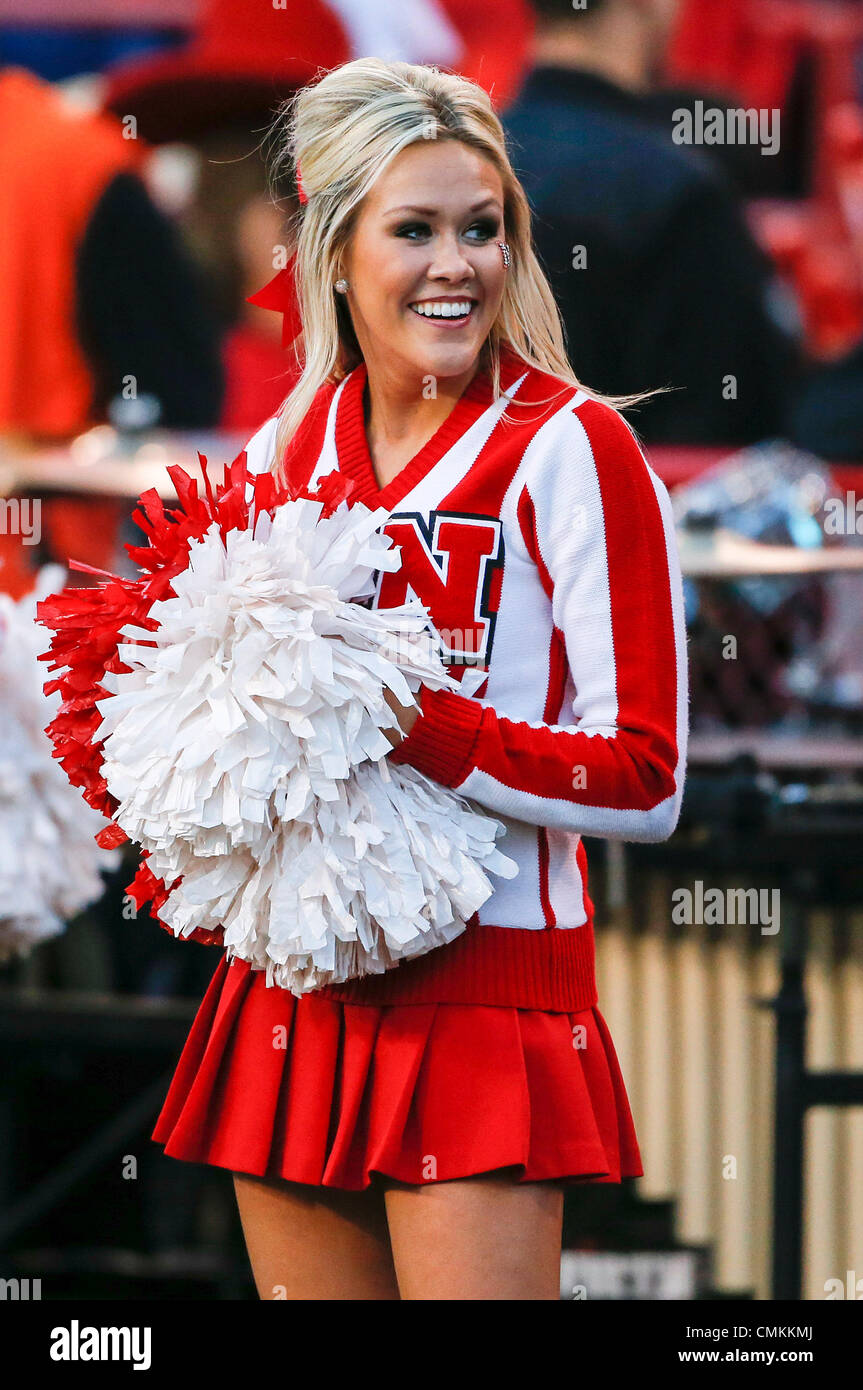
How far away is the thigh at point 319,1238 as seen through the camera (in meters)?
1.36

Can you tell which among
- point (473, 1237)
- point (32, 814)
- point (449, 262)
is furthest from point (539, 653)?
point (32, 814)

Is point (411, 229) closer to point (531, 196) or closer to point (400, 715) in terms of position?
point (400, 715)

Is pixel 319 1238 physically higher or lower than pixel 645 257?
lower

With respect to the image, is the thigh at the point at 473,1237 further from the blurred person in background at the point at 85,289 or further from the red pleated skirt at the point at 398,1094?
the blurred person in background at the point at 85,289

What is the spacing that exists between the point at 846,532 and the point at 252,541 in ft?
6.50

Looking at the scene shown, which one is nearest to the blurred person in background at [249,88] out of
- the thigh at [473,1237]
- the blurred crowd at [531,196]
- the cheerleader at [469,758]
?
the blurred crowd at [531,196]

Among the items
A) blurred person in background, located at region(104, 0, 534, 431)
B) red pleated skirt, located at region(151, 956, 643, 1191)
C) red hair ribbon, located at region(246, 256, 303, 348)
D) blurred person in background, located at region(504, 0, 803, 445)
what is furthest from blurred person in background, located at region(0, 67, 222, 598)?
red pleated skirt, located at region(151, 956, 643, 1191)

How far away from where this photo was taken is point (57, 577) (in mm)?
2064

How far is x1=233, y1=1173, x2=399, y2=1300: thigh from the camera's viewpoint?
1.36 metres

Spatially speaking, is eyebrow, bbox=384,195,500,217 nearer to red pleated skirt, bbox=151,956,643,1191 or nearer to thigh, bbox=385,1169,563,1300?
red pleated skirt, bbox=151,956,643,1191

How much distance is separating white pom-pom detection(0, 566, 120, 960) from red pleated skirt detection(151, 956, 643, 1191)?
0.58m

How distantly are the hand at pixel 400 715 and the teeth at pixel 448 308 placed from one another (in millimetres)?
309

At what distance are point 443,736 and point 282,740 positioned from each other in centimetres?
12

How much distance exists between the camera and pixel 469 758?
1270 millimetres
